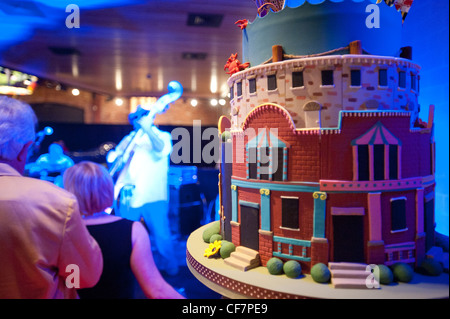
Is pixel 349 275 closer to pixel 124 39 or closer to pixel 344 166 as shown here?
pixel 344 166

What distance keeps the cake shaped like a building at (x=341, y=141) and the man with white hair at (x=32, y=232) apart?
1.41 metres

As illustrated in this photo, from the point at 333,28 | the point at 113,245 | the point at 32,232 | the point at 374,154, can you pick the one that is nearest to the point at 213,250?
the point at 113,245

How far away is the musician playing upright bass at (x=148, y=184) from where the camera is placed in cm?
451

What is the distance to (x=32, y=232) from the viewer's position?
1.33 meters

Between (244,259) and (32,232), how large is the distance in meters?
1.53

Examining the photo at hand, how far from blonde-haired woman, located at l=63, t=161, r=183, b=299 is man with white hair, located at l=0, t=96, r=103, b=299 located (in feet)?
0.56

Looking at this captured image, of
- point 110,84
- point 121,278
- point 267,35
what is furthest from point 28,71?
point 121,278

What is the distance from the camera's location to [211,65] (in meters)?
6.61

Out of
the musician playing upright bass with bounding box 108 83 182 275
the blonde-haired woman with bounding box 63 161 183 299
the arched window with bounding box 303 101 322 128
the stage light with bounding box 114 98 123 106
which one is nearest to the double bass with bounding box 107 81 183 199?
the musician playing upright bass with bounding box 108 83 182 275

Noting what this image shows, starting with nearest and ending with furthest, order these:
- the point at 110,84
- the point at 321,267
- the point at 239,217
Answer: the point at 321,267, the point at 239,217, the point at 110,84

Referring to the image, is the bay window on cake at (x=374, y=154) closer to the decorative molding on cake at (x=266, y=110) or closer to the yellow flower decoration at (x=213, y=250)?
the decorative molding on cake at (x=266, y=110)

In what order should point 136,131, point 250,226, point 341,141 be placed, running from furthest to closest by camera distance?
point 136,131, point 250,226, point 341,141

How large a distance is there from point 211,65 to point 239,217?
4573 mm

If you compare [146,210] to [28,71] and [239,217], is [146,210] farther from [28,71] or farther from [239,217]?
[28,71]
